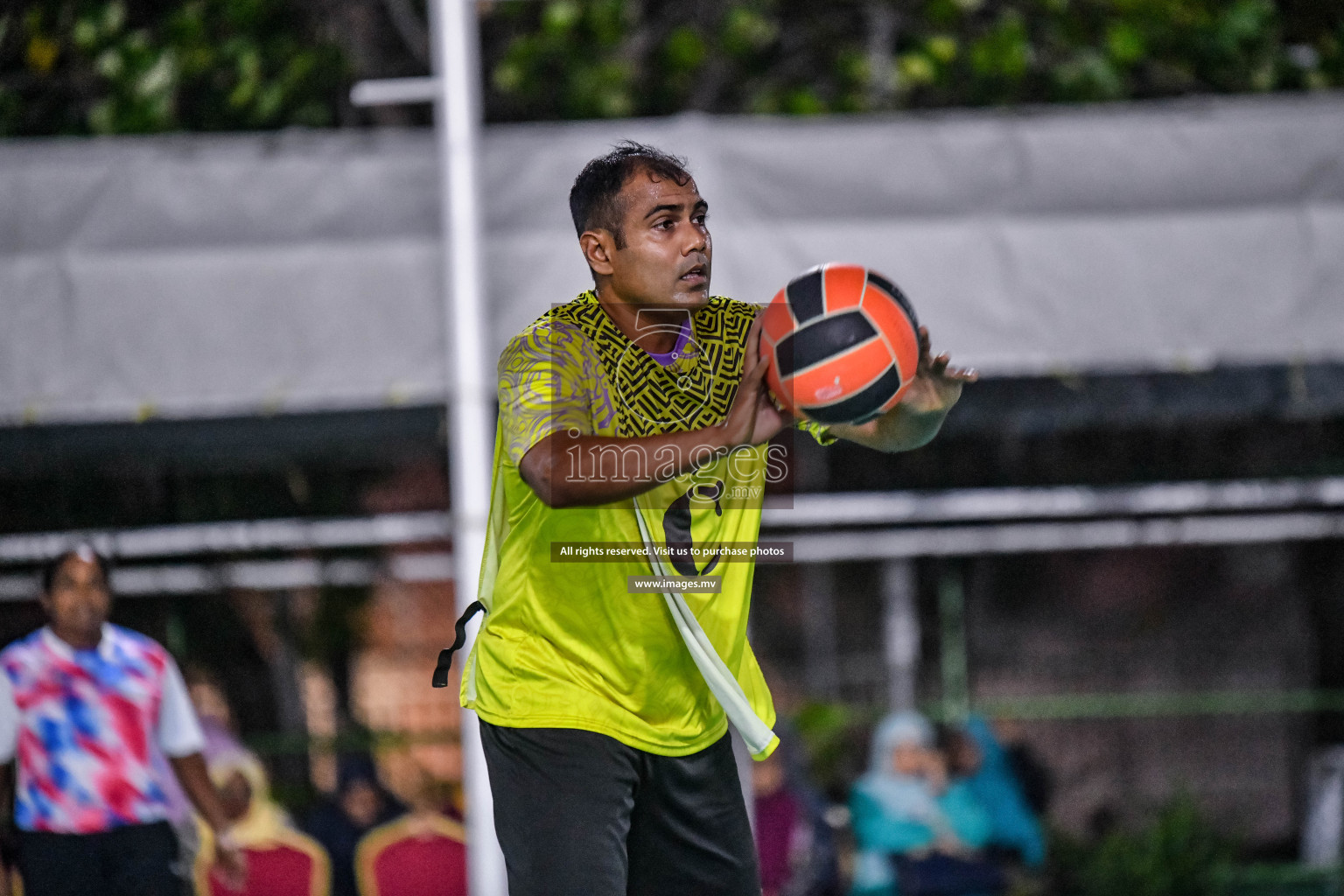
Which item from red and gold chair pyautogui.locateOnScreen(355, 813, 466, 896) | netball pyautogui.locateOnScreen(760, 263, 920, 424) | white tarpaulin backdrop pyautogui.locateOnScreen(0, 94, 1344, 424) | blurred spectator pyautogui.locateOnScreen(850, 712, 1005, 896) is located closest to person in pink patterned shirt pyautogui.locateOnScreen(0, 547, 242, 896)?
red and gold chair pyautogui.locateOnScreen(355, 813, 466, 896)

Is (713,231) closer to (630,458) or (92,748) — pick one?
(92,748)

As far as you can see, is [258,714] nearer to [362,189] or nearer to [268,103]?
[362,189]

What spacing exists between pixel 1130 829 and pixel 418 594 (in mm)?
3704

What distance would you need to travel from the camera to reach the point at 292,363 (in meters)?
6.35

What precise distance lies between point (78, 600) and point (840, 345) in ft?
12.1

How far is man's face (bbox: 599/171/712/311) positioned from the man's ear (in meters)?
0.04

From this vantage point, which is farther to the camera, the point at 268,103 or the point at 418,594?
the point at 268,103

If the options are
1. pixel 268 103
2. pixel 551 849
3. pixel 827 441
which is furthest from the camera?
pixel 268 103

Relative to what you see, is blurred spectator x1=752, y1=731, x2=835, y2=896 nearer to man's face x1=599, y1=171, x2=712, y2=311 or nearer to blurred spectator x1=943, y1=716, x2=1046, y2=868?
blurred spectator x1=943, y1=716, x2=1046, y2=868

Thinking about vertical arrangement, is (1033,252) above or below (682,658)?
above

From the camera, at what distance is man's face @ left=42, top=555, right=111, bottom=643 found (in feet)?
18.0

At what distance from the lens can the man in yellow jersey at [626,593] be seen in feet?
9.54

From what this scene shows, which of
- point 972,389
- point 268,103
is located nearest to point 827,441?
point 972,389

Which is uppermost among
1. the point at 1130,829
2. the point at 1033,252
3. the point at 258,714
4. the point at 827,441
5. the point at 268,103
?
the point at 268,103
